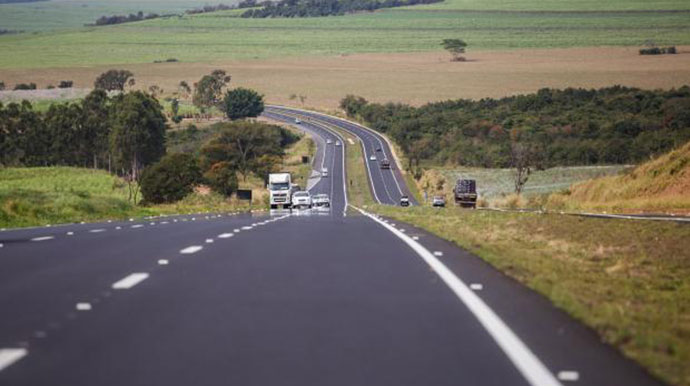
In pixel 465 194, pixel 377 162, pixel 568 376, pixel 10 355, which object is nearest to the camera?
pixel 568 376

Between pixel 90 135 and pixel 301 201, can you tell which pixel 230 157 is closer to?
pixel 90 135

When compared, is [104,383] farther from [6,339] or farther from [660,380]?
[660,380]

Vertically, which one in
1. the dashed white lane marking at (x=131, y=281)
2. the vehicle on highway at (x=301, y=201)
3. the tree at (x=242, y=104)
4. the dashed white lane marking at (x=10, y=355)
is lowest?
the vehicle on highway at (x=301, y=201)

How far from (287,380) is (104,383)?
Result: 3.75ft

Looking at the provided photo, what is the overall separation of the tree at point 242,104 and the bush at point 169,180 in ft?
351

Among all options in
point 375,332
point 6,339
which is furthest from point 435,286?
point 6,339

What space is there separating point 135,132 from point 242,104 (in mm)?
73185

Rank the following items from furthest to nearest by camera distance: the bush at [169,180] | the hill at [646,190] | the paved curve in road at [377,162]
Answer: the paved curve in road at [377,162], the bush at [169,180], the hill at [646,190]

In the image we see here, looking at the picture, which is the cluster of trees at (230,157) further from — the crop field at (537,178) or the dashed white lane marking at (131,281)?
the dashed white lane marking at (131,281)

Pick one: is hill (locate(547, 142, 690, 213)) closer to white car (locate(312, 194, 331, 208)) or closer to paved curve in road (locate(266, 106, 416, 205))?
white car (locate(312, 194, 331, 208))

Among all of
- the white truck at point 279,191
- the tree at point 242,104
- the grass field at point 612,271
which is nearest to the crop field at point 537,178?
the white truck at point 279,191

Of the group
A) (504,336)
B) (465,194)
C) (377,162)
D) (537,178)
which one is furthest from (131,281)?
(377,162)

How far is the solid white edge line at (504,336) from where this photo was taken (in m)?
8.02

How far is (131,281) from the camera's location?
1362cm
